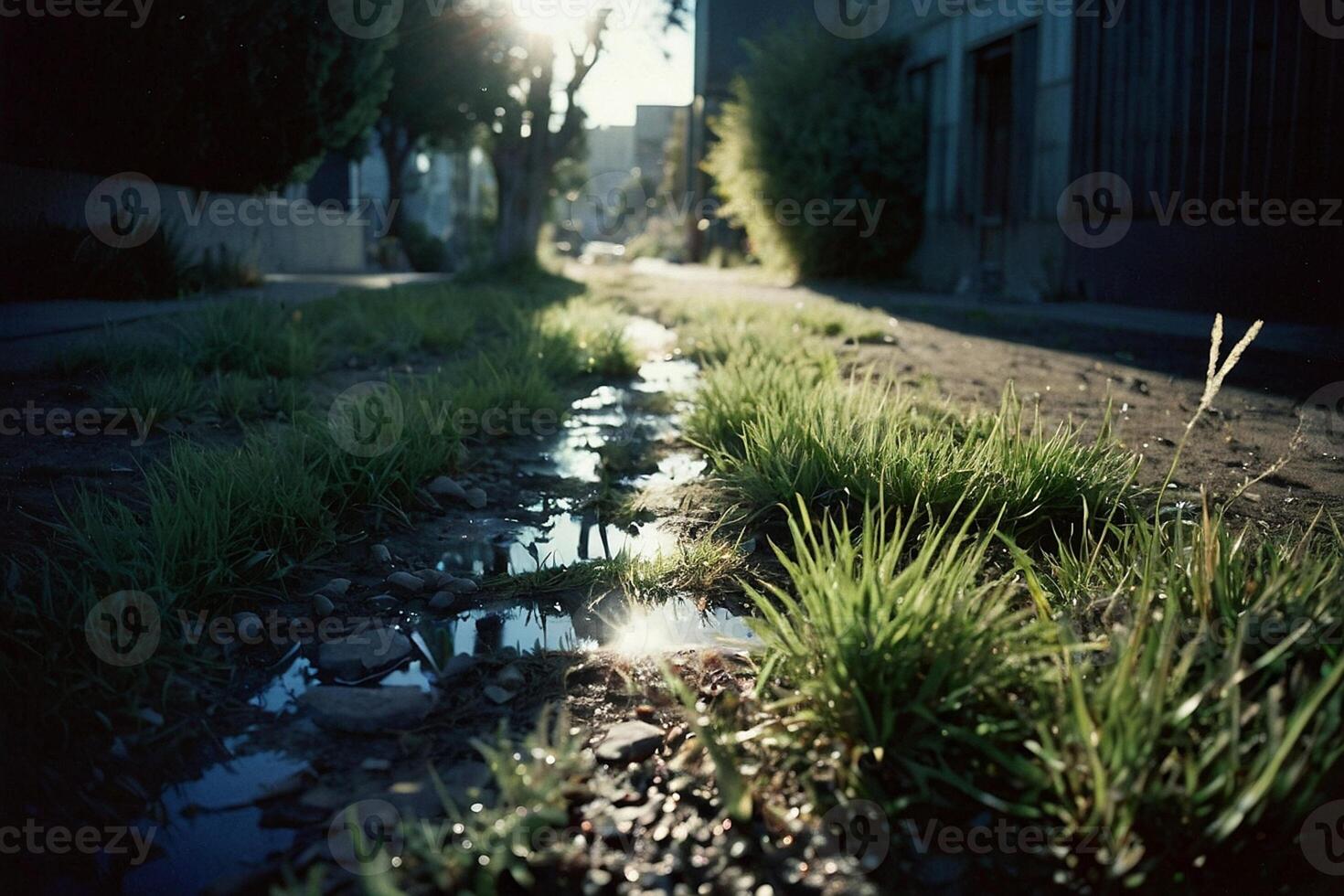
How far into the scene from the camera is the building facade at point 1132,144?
24.7ft

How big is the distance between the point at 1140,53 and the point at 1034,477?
778 centimetres

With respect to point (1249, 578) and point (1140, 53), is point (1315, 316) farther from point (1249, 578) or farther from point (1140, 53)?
point (1249, 578)

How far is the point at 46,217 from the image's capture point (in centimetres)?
638

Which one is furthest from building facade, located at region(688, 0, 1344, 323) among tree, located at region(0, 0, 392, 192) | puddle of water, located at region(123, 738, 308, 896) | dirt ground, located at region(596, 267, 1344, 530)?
puddle of water, located at region(123, 738, 308, 896)

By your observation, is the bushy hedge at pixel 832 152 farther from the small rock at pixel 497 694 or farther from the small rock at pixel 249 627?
the small rock at pixel 497 694

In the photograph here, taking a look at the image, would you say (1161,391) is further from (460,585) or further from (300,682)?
(300,682)

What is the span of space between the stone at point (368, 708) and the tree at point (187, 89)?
15.3ft

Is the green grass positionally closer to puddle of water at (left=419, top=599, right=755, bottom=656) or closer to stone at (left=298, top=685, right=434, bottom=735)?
puddle of water at (left=419, top=599, right=755, bottom=656)

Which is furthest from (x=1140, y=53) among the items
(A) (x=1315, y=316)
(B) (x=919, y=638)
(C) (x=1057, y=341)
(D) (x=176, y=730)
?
(D) (x=176, y=730)

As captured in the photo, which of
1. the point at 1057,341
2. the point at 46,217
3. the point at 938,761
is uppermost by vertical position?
the point at 46,217

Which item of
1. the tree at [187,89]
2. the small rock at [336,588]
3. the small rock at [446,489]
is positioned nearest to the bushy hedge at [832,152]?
the tree at [187,89]

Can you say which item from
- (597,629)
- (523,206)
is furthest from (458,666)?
(523,206)

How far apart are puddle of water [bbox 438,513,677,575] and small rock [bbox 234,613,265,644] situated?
1.82 feet

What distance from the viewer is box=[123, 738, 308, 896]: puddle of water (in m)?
1.61
